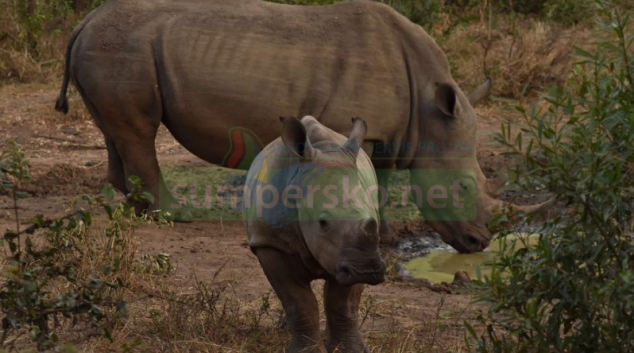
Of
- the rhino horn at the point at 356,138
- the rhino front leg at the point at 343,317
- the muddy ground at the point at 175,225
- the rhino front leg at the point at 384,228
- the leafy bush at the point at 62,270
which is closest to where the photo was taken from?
the leafy bush at the point at 62,270

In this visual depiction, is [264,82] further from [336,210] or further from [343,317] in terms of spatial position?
[336,210]

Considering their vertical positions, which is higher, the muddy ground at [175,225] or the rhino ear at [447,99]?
the rhino ear at [447,99]

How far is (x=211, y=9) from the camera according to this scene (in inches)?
309

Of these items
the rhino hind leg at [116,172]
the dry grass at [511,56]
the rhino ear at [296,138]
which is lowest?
the dry grass at [511,56]

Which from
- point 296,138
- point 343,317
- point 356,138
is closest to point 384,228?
point 343,317

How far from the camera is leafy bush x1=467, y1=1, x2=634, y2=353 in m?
3.83

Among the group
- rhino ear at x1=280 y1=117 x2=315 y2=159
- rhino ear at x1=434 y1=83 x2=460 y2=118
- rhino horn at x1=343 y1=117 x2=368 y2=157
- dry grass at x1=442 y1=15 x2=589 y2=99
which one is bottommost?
dry grass at x1=442 y1=15 x2=589 y2=99

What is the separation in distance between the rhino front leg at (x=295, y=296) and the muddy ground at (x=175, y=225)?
62cm

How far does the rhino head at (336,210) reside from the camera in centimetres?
439

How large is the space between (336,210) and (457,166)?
339 centimetres

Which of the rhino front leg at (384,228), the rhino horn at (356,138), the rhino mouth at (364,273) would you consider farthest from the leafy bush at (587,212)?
the rhino front leg at (384,228)

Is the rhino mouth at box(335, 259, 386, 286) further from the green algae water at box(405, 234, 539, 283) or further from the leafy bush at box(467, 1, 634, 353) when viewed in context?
the green algae water at box(405, 234, 539, 283)

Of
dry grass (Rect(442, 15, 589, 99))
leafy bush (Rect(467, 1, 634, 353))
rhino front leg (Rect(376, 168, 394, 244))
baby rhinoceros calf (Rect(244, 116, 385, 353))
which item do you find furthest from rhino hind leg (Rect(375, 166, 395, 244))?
leafy bush (Rect(467, 1, 634, 353))

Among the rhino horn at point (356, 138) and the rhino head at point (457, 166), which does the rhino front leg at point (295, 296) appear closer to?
the rhino horn at point (356, 138)
